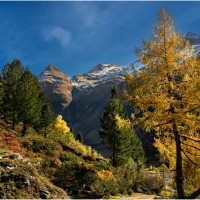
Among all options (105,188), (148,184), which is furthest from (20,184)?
(148,184)

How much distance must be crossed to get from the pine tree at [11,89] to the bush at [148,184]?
20725 mm

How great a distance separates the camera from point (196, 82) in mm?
11398

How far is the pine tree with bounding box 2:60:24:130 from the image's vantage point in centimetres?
4543

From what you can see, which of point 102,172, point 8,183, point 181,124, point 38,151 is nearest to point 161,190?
point 102,172

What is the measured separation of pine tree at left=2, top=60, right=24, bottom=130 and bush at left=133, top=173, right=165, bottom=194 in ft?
68.0

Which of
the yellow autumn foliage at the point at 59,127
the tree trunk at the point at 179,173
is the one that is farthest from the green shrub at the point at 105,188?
the yellow autumn foliage at the point at 59,127

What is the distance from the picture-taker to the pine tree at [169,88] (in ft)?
39.4

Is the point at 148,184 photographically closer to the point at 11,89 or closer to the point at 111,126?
the point at 111,126

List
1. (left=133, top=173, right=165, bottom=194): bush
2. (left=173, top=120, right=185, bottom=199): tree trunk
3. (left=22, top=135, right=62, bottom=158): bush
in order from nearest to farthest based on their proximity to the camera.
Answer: (left=173, top=120, right=185, bottom=199): tree trunk, (left=22, top=135, right=62, bottom=158): bush, (left=133, top=173, right=165, bottom=194): bush

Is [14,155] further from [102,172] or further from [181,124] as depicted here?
[181,124]

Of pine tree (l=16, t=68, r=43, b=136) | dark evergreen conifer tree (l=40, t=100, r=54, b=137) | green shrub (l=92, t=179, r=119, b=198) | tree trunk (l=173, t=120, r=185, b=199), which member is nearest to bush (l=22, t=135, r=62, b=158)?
pine tree (l=16, t=68, r=43, b=136)

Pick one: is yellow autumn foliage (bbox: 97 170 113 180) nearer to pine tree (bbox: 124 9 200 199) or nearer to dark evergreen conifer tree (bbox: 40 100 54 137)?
pine tree (bbox: 124 9 200 199)

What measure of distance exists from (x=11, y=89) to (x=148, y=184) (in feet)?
94.2

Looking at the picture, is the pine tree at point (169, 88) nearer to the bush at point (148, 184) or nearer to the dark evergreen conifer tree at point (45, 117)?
the bush at point (148, 184)
